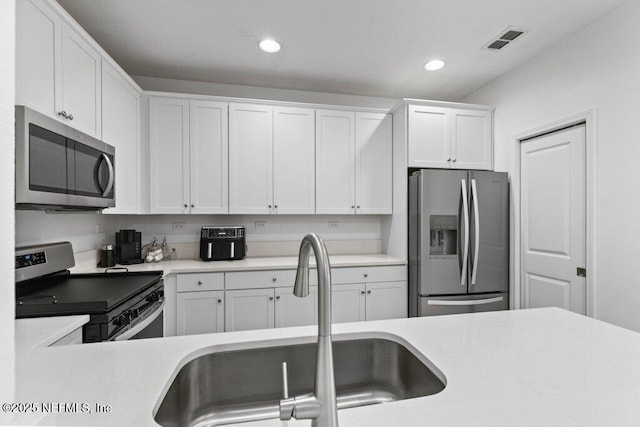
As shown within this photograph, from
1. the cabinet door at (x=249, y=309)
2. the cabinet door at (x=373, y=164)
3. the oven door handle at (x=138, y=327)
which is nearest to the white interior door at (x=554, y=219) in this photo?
the cabinet door at (x=373, y=164)

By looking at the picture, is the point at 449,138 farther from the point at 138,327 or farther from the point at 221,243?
the point at 138,327

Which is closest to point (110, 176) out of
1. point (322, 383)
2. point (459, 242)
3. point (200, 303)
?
point (200, 303)

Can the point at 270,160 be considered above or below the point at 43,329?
above

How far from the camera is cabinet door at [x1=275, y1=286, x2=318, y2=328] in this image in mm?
2775

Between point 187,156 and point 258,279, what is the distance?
1.29 metres

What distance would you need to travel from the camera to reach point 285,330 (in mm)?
1194

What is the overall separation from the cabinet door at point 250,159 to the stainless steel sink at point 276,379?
2108mm

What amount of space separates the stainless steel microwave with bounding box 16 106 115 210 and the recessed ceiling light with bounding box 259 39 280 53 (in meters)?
1.39

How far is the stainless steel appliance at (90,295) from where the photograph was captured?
1.39 meters

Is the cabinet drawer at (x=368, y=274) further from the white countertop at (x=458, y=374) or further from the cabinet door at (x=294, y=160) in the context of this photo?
the white countertop at (x=458, y=374)

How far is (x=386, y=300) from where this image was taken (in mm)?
2984

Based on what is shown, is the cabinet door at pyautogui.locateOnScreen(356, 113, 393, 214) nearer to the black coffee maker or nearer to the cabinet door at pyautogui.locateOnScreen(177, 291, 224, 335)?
the cabinet door at pyautogui.locateOnScreen(177, 291, 224, 335)

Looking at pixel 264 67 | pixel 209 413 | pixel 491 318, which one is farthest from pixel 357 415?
pixel 264 67

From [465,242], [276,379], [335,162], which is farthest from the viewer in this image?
[335,162]
